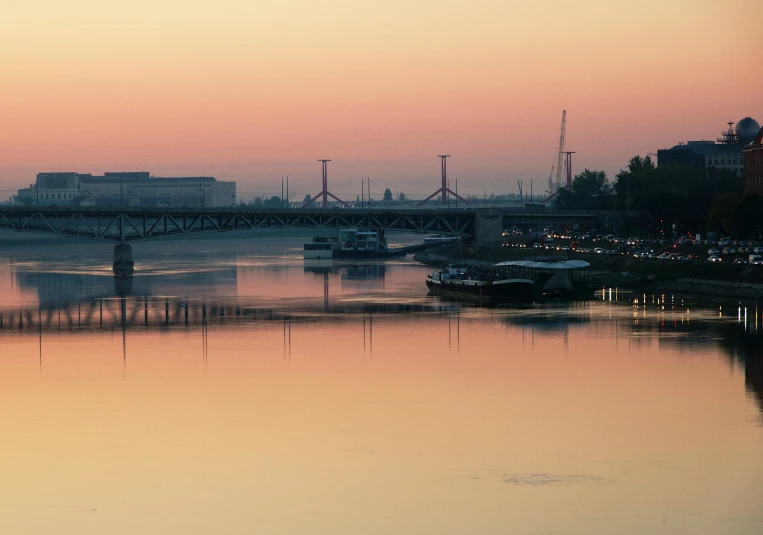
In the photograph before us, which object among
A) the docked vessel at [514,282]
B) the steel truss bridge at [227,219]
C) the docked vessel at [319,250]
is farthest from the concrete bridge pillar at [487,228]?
the docked vessel at [514,282]

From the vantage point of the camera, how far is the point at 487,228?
168 m

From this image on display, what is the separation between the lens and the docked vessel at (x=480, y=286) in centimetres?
10331

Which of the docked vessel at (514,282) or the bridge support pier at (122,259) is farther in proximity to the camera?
the bridge support pier at (122,259)

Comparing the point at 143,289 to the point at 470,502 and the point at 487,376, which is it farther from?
the point at 470,502

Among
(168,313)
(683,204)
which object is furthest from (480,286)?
(683,204)

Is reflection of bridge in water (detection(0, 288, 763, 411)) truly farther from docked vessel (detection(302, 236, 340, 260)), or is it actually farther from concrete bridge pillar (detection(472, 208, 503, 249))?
docked vessel (detection(302, 236, 340, 260))

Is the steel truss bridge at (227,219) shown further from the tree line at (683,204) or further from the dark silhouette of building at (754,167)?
the dark silhouette of building at (754,167)

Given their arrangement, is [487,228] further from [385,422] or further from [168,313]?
[385,422]

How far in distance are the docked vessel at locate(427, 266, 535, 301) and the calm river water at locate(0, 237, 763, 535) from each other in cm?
1380

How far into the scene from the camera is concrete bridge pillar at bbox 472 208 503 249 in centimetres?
16712

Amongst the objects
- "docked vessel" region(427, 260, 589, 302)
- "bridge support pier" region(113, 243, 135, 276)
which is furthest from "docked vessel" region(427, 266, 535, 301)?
"bridge support pier" region(113, 243, 135, 276)

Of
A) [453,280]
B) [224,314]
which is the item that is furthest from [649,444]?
[453,280]

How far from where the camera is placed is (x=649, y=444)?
43219mm

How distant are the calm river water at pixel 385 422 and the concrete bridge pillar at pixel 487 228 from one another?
77.4 metres
